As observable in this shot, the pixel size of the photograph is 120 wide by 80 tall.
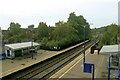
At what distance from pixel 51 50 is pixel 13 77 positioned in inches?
1150

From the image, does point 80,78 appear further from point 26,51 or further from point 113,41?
point 113,41

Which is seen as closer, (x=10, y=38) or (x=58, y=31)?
(x=10, y=38)

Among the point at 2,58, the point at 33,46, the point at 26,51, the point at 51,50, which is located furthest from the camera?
the point at 51,50

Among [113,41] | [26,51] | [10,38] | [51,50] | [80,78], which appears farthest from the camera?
[10,38]

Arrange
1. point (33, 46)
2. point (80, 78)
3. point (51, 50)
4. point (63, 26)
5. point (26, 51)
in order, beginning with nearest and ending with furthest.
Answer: point (80, 78)
point (26, 51)
point (33, 46)
point (51, 50)
point (63, 26)

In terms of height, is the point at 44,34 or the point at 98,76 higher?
the point at 44,34

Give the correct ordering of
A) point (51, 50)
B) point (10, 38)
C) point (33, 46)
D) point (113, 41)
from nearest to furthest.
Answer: point (33, 46), point (113, 41), point (51, 50), point (10, 38)

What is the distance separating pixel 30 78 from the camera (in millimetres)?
24875

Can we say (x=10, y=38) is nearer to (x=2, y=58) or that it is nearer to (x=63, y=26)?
(x=63, y=26)

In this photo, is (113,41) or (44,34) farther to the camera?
(44,34)

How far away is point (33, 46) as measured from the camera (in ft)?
153

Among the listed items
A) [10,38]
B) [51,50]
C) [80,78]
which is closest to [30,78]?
[80,78]

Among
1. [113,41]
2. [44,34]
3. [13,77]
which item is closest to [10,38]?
[44,34]

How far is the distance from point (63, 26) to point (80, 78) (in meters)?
43.4
